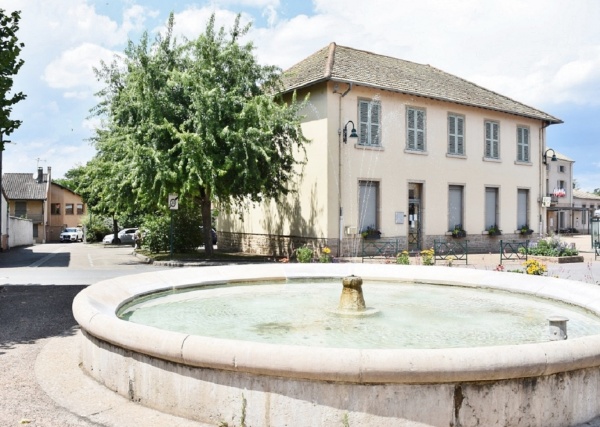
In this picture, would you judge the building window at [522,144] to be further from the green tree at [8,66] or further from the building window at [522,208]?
the green tree at [8,66]

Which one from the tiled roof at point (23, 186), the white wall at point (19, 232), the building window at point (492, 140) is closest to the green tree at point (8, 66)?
the building window at point (492, 140)

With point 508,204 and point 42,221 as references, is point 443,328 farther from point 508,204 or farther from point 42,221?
point 42,221

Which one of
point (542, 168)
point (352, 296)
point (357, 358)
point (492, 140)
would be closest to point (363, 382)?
point (357, 358)

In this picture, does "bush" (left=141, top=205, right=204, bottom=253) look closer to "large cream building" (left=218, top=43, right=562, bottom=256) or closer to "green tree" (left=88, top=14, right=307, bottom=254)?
"large cream building" (left=218, top=43, right=562, bottom=256)

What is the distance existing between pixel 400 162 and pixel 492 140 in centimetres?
697

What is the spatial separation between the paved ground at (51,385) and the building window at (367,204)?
1587 cm

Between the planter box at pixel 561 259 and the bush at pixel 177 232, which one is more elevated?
the bush at pixel 177 232

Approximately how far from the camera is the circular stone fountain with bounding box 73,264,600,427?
367 cm

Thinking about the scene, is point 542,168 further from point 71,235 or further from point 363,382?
point 71,235

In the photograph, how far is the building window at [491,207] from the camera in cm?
2839

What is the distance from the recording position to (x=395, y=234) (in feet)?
79.7

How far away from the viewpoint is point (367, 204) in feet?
77.2

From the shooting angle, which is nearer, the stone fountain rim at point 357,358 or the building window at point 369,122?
the stone fountain rim at point 357,358

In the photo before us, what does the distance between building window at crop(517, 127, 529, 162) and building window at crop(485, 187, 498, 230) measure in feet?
9.54
